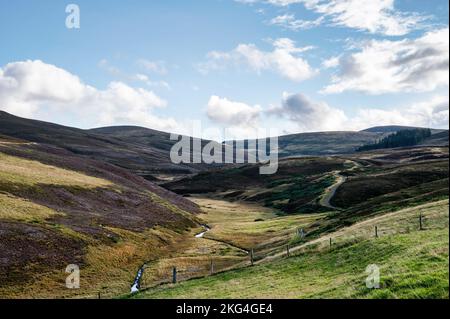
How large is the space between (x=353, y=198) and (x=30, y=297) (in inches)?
3737

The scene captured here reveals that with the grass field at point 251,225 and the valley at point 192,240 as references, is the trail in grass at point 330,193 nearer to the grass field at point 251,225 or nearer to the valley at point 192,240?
the valley at point 192,240

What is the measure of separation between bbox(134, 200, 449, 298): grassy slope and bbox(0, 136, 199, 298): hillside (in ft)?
48.5

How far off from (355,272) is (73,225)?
47.9 m

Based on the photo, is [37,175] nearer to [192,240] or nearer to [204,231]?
[192,240]

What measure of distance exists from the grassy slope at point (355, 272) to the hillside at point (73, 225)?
14779mm

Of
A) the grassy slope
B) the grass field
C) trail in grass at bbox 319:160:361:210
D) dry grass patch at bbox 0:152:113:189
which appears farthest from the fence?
trail in grass at bbox 319:160:361:210

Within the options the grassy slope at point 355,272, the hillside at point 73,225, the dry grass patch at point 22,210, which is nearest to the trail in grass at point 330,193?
the hillside at point 73,225

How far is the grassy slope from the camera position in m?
20.8

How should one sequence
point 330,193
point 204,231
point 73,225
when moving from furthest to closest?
point 330,193 → point 204,231 → point 73,225

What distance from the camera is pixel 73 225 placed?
208 feet

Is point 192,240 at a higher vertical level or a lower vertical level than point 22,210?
lower

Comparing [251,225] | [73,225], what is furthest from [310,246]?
[251,225]

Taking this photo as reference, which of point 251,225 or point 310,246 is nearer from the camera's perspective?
point 310,246

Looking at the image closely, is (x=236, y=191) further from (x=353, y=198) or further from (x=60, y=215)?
(x=60, y=215)
